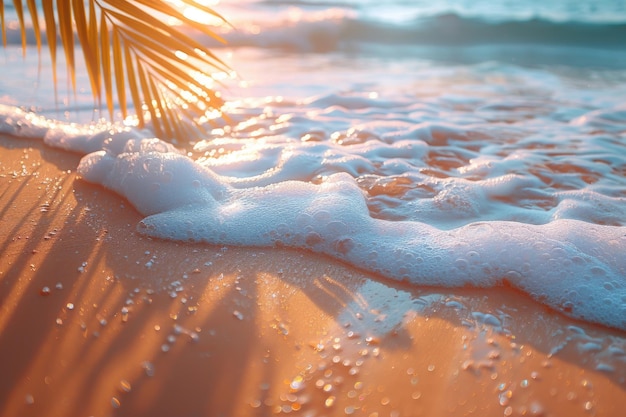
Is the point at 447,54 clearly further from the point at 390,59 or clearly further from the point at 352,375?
the point at 352,375

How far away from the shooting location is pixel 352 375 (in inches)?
41.5

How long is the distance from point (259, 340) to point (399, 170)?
1.16 metres

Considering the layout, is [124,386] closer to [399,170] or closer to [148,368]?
[148,368]

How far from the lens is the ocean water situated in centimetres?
145

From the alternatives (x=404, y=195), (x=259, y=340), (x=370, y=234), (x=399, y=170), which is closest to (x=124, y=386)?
(x=259, y=340)

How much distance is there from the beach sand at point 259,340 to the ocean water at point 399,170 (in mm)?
106

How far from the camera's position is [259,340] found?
3.77 feet

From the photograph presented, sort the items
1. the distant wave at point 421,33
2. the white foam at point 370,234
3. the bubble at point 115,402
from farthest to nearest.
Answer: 1. the distant wave at point 421,33
2. the white foam at point 370,234
3. the bubble at point 115,402

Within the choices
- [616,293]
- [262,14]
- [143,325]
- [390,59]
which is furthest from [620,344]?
[262,14]

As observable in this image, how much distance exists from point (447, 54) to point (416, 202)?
5.10m

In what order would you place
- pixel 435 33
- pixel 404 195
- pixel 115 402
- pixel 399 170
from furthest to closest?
pixel 435 33 < pixel 399 170 < pixel 404 195 < pixel 115 402

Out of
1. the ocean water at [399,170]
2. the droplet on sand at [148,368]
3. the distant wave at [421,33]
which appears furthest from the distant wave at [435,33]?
the droplet on sand at [148,368]

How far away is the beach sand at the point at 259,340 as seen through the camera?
0.99m

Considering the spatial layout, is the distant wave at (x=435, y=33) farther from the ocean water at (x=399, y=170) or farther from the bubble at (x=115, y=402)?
the bubble at (x=115, y=402)
